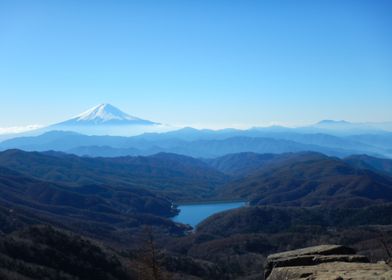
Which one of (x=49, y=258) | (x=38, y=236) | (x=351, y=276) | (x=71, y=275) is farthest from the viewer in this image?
(x=38, y=236)

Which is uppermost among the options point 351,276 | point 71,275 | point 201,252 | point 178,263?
point 351,276

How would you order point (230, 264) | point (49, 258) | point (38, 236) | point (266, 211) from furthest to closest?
point (266, 211) < point (230, 264) < point (38, 236) < point (49, 258)

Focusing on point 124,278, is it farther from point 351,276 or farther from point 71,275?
point 351,276

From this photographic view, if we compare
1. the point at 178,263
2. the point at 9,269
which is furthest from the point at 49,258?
the point at 178,263

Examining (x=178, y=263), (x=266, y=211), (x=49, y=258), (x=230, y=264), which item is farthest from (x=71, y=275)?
(x=266, y=211)

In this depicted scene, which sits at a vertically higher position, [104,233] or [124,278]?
[124,278]

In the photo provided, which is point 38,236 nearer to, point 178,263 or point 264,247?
point 178,263

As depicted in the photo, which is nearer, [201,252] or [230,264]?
[230,264]
